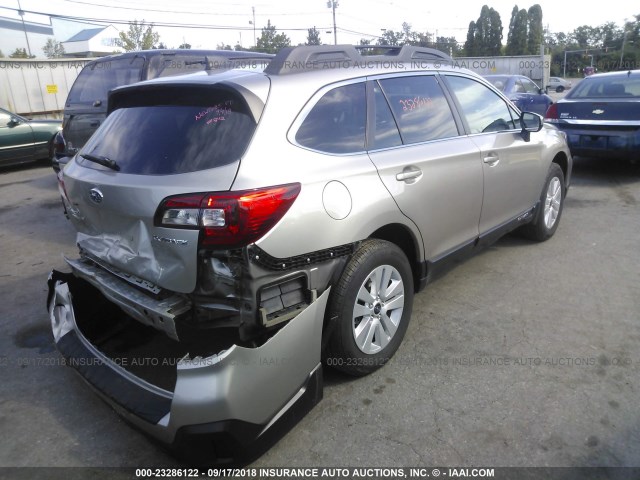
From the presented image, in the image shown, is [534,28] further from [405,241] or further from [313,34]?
[405,241]

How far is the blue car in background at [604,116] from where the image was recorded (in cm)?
734

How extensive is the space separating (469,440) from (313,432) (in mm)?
790

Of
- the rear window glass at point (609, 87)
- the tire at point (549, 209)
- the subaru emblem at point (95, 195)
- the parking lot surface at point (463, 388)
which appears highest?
the rear window glass at point (609, 87)

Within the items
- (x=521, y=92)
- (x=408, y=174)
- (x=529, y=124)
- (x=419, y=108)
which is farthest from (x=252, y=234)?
(x=521, y=92)

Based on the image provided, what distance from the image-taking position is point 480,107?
4066mm

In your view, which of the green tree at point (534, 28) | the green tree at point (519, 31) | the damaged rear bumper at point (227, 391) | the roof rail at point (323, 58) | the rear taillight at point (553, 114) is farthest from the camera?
the green tree at point (519, 31)

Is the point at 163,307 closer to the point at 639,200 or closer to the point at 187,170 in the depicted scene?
the point at 187,170

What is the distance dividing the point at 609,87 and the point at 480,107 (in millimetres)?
5493

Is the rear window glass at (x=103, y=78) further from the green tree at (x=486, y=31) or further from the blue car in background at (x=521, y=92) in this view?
the green tree at (x=486, y=31)

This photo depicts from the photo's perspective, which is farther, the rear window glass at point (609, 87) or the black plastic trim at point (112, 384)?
the rear window glass at point (609, 87)

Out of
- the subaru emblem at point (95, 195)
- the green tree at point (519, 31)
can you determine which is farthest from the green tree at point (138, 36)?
the green tree at point (519, 31)

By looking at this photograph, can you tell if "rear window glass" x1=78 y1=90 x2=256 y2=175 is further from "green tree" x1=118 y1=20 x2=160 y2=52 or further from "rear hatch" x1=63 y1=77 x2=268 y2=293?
"green tree" x1=118 y1=20 x2=160 y2=52

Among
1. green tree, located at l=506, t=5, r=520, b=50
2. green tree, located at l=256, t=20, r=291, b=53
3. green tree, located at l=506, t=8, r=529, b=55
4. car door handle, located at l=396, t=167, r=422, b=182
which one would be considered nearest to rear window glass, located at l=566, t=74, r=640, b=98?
car door handle, located at l=396, t=167, r=422, b=182

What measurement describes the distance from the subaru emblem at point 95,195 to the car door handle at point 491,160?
2.70m
